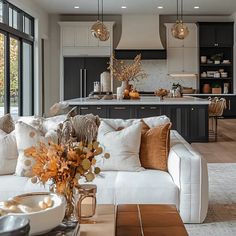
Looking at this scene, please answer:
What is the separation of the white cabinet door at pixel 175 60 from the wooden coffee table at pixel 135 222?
37.9 feet

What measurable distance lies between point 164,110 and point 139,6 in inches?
183

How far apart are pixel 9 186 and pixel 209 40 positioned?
11536 mm

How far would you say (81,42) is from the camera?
13789 millimetres

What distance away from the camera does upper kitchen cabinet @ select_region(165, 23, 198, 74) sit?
1409 centimetres

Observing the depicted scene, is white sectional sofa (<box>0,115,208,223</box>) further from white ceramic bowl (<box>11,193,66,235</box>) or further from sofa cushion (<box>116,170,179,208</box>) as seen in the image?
white ceramic bowl (<box>11,193,66,235</box>)

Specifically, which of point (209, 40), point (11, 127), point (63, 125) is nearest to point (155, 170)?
point (11, 127)

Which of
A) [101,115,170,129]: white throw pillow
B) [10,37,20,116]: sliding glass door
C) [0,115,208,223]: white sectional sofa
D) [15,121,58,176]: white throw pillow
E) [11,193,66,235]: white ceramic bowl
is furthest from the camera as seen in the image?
[10,37,20,116]: sliding glass door

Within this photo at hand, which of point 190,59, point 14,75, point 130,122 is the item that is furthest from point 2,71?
point 190,59

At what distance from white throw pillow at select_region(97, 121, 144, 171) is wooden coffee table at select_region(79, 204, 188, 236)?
112cm

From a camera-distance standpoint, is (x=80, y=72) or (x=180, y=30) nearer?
(x=180, y=30)

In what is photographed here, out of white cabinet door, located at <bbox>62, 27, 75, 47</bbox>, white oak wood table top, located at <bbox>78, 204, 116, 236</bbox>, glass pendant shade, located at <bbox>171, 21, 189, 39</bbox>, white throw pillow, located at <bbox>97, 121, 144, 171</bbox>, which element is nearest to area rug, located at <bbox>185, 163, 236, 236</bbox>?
white throw pillow, located at <bbox>97, 121, 144, 171</bbox>

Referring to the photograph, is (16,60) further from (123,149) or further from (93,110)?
(123,149)

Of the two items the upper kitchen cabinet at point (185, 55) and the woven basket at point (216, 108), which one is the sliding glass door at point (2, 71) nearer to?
the woven basket at point (216, 108)

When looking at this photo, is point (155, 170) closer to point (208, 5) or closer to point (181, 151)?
point (181, 151)
